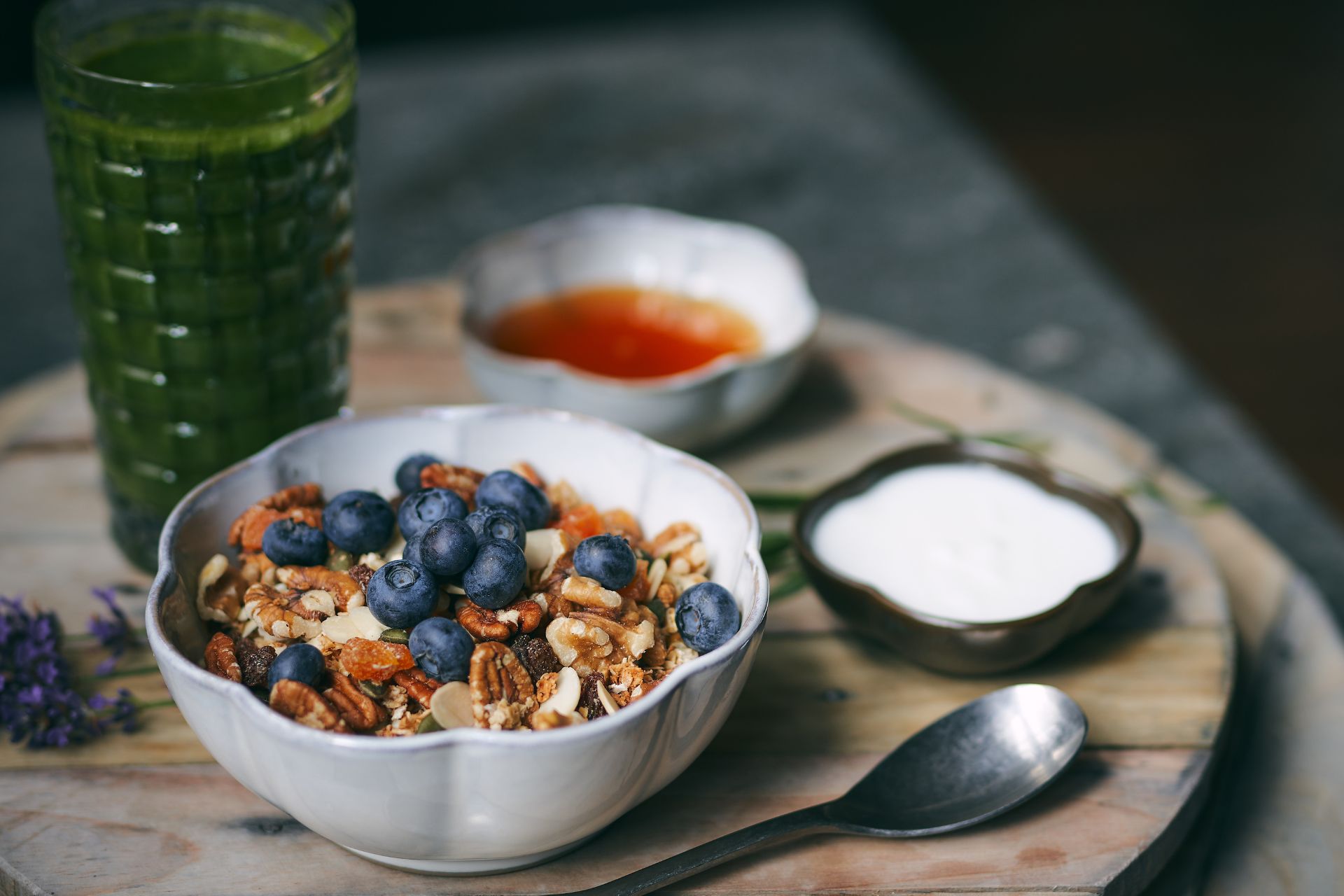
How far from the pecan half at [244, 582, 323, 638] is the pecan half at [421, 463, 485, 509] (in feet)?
0.61

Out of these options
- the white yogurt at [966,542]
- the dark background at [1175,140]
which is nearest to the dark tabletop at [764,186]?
the dark background at [1175,140]

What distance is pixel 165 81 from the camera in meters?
1.37

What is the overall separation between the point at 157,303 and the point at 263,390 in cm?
14

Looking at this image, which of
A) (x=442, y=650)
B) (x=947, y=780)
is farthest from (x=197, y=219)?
(x=947, y=780)

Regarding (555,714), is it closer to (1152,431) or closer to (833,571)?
(833,571)

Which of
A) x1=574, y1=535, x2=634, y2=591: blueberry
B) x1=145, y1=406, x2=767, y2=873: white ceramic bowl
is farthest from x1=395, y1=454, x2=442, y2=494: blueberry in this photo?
x1=574, y1=535, x2=634, y2=591: blueberry

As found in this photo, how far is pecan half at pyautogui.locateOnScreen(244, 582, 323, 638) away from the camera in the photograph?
111 cm

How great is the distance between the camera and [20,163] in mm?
3336

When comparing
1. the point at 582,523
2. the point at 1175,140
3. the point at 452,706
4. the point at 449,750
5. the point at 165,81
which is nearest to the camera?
the point at 449,750

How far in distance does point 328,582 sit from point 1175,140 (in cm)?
385

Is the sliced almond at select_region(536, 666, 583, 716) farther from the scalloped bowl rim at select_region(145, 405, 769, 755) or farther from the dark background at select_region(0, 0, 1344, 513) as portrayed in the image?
the dark background at select_region(0, 0, 1344, 513)

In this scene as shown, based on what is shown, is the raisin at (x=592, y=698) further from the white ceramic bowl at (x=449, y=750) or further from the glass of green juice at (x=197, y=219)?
the glass of green juice at (x=197, y=219)

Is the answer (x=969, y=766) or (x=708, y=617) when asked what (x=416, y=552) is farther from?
(x=969, y=766)

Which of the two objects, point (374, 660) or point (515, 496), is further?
point (515, 496)
